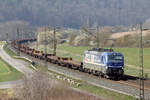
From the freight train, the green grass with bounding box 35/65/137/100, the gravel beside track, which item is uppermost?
the freight train

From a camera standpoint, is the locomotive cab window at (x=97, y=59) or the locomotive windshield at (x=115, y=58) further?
the locomotive cab window at (x=97, y=59)

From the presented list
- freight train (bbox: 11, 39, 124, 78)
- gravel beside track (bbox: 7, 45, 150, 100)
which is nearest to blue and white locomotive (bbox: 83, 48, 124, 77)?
freight train (bbox: 11, 39, 124, 78)

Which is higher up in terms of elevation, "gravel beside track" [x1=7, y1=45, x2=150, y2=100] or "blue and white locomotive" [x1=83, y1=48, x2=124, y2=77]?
"blue and white locomotive" [x1=83, y1=48, x2=124, y2=77]

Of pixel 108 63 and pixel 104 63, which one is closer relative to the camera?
pixel 108 63

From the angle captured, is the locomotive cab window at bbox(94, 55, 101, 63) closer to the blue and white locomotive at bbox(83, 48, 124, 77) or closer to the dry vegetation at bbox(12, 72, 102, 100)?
the blue and white locomotive at bbox(83, 48, 124, 77)

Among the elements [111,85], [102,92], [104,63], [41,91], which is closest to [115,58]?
[104,63]

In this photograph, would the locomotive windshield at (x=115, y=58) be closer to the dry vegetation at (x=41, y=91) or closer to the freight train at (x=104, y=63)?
the freight train at (x=104, y=63)

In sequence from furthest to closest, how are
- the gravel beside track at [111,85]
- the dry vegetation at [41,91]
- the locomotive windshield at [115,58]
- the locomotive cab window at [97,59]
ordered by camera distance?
the locomotive cab window at [97,59], the locomotive windshield at [115,58], the dry vegetation at [41,91], the gravel beside track at [111,85]

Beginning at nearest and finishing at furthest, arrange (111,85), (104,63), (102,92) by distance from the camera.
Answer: (102,92), (111,85), (104,63)

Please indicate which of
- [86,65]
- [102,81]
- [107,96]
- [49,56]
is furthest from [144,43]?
[107,96]

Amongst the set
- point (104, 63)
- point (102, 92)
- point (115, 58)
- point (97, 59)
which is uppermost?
point (115, 58)

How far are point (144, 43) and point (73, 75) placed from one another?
154 ft

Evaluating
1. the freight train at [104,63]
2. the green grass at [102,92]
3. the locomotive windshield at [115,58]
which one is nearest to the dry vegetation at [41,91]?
the green grass at [102,92]

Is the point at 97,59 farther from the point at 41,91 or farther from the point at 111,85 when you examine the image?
the point at 41,91
